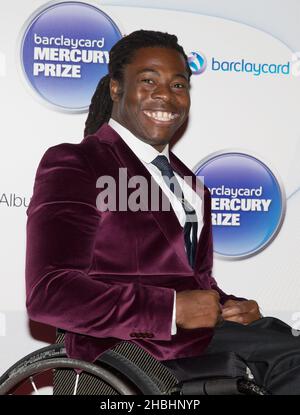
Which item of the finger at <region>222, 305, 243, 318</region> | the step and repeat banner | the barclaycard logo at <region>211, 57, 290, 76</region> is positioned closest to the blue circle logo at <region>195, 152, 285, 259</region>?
the step and repeat banner

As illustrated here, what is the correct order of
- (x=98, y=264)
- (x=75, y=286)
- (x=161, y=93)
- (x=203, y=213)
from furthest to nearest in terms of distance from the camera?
1. (x=203, y=213)
2. (x=161, y=93)
3. (x=98, y=264)
4. (x=75, y=286)

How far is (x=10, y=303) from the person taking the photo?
3.25 m

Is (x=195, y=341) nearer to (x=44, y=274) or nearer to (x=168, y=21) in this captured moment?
(x=44, y=274)

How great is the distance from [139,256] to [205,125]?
148cm

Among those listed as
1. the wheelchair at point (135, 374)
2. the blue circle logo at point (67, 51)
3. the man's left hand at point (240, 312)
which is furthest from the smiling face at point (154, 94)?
the blue circle logo at point (67, 51)

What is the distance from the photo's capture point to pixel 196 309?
6.35 ft

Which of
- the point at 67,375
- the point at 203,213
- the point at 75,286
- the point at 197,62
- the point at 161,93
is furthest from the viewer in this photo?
the point at 197,62

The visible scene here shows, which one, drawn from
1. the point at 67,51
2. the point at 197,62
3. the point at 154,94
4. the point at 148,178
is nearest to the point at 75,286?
the point at 148,178

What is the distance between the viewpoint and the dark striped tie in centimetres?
219

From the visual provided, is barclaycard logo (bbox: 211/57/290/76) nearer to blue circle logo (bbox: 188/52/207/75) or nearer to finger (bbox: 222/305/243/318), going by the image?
blue circle logo (bbox: 188/52/207/75)

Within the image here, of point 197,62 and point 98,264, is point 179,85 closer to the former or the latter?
point 98,264

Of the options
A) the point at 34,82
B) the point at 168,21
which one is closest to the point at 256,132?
the point at 168,21

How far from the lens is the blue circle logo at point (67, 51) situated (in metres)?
3.24
